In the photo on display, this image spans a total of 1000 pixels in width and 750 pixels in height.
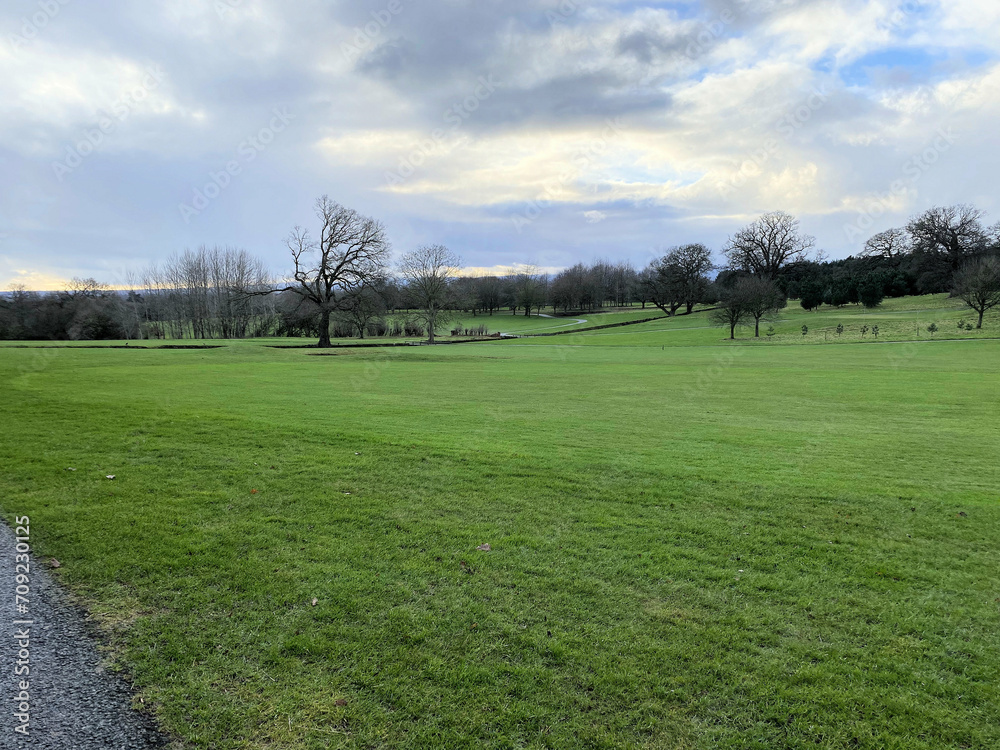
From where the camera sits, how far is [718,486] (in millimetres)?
8031

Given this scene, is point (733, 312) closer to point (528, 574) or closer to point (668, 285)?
point (668, 285)

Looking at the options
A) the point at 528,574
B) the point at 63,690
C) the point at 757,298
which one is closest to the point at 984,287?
the point at 757,298

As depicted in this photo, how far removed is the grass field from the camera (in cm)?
359

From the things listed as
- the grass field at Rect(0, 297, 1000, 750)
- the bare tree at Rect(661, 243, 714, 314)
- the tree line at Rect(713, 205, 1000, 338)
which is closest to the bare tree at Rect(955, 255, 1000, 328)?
the tree line at Rect(713, 205, 1000, 338)

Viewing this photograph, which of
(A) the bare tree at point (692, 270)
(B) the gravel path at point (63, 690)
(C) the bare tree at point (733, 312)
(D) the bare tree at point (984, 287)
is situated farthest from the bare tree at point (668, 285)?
(B) the gravel path at point (63, 690)

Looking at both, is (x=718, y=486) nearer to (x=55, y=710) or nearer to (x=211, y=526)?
(x=211, y=526)

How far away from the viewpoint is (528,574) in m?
5.39

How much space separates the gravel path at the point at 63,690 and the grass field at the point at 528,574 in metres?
0.17

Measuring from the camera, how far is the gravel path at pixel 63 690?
3.24m

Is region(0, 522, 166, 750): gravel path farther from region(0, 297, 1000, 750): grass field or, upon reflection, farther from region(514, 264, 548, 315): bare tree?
region(514, 264, 548, 315): bare tree

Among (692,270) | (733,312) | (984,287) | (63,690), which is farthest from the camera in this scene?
(692,270)

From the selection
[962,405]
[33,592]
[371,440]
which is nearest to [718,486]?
[371,440]

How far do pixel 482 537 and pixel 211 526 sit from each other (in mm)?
3298

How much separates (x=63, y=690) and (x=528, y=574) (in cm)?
377
